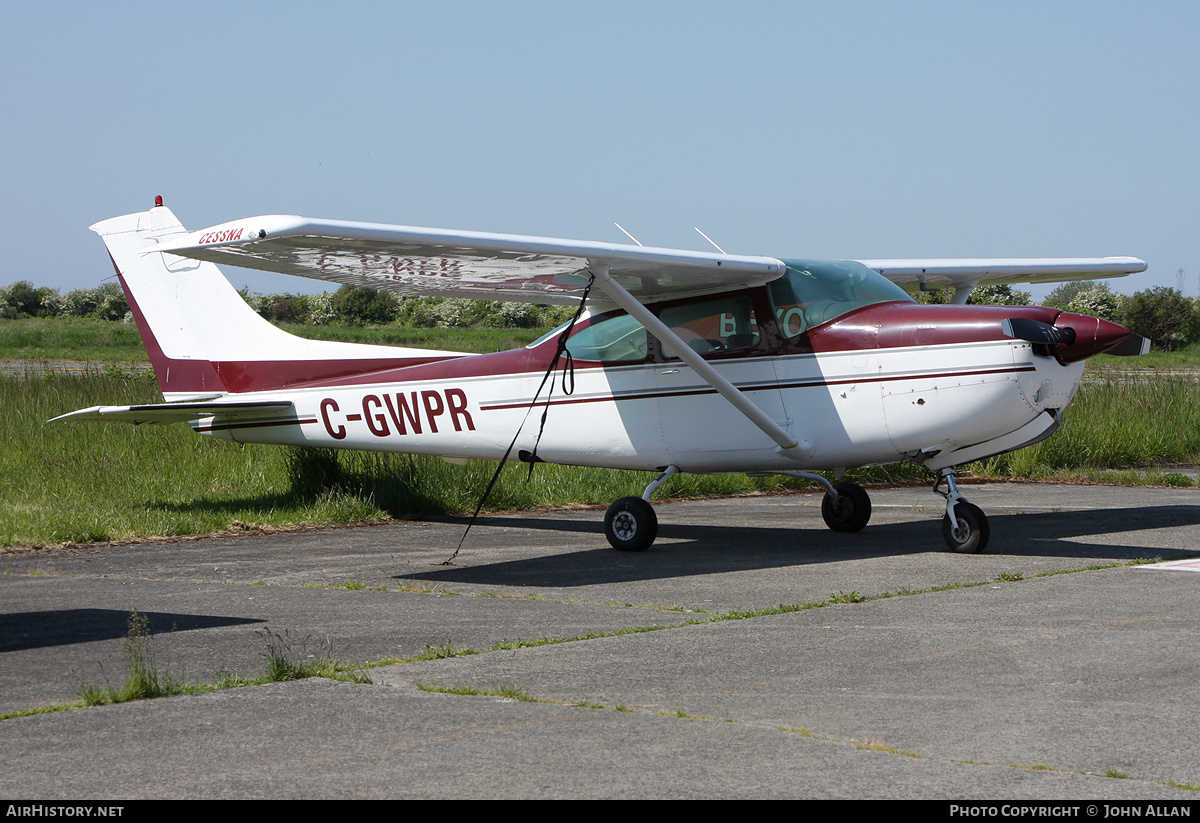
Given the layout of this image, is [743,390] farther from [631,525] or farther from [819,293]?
[631,525]

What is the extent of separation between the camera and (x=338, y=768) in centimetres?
376

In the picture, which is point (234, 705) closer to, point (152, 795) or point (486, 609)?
point (152, 795)

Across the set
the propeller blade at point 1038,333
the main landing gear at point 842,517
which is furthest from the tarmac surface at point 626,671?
the propeller blade at point 1038,333

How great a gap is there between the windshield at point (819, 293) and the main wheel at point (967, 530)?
173cm

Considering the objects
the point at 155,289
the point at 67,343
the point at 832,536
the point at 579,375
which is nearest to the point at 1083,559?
the point at 832,536

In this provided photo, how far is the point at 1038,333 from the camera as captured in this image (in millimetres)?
8391

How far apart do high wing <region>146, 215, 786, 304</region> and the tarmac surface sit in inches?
85.7

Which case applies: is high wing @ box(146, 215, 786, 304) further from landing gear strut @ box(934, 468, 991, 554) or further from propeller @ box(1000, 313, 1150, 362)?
landing gear strut @ box(934, 468, 991, 554)

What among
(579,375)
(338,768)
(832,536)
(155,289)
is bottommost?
(832,536)

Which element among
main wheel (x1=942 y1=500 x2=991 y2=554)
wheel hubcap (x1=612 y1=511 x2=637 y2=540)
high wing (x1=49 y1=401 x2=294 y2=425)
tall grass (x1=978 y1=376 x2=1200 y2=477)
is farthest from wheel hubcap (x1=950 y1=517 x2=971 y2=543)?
tall grass (x1=978 y1=376 x2=1200 y2=477)

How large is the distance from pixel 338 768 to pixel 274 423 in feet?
27.9

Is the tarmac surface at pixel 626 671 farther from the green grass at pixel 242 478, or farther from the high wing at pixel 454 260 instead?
the high wing at pixel 454 260

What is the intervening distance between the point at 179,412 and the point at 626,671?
7.51 metres

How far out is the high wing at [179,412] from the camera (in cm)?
1088
